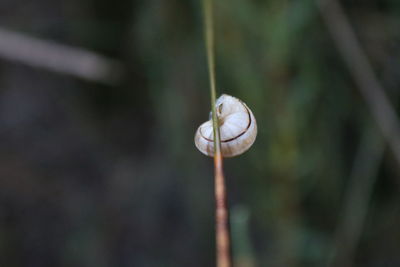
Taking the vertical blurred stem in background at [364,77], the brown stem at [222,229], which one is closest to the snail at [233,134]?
the brown stem at [222,229]

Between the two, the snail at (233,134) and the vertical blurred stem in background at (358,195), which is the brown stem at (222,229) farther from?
the vertical blurred stem in background at (358,195)

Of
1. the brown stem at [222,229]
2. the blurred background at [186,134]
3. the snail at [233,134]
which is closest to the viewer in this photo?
the brown stem at [222,229]

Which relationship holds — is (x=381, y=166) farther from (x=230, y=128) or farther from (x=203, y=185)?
(x=230, y=128)

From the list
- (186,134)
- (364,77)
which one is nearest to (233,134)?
(364,77)

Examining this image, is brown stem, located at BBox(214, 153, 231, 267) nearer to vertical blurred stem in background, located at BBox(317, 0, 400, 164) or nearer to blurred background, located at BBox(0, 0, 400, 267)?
blurred background, located at BBox(0, 0, 400, 267)

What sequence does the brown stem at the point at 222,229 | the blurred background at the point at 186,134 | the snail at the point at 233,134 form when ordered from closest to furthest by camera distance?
1. the brown stem at the point at 222,229
2. the snail at the point at 233,134
3. the blurred background at the point at 186,134

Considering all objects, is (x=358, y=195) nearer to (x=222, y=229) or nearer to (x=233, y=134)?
(x=233, y=134)

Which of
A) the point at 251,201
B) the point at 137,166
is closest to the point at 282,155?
the point at 251,201

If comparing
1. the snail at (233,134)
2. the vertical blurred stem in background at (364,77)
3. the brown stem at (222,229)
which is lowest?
the brown stem at (222,229)

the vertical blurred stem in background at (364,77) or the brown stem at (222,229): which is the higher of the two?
the vertical blurred stem in background at (364,77)
